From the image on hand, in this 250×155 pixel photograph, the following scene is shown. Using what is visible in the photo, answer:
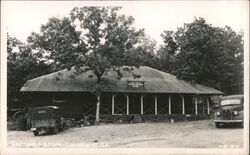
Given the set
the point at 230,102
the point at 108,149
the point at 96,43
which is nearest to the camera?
the point at 108,149

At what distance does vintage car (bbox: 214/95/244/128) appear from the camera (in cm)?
1736

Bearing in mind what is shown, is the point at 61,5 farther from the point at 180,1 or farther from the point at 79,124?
the point at 79,124

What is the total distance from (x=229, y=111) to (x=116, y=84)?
10727mm

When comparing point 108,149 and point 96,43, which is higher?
point 96,43

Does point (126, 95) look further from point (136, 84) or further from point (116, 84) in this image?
point (136, 84)

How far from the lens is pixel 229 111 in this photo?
18281 mm

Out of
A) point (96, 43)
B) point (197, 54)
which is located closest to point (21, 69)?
point (96, 43)

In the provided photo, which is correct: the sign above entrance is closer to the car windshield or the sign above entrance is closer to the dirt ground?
the dirt ground

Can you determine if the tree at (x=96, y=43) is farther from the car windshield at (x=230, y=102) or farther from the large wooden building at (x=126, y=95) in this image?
the car windshield at (x=230, y=102)

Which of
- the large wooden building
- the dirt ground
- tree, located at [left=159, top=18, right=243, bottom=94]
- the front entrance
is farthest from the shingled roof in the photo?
the dirt ground

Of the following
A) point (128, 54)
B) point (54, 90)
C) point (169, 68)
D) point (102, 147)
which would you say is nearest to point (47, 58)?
point (54, 90)

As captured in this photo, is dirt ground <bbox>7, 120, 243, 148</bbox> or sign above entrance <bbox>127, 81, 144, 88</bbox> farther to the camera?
sign above entrance <bbox>127, 81, 144, 88</bbox>

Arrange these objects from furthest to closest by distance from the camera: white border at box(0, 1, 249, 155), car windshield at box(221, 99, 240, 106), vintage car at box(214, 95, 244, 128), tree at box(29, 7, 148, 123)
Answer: tree at box(29, 7, 148, 123)
car windshield at box(221, 99, 240, 106)
vintage car at box(214, 95, 244, 128)
white border at box(0, 1, 249, 155)

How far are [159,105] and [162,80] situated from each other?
1864 mm
